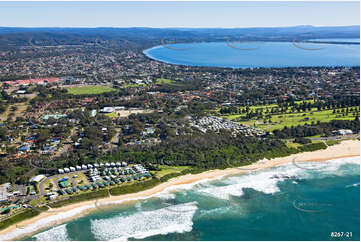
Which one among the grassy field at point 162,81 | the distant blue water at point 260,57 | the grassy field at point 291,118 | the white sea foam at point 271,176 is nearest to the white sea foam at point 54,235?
the white sea foam at point 271,176

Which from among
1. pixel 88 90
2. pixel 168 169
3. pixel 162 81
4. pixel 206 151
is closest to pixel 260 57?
pixel 162 81

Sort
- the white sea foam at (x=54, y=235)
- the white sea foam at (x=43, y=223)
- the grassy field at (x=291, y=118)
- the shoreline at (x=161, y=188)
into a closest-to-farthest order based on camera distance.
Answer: the white sea foam at (x=54, y=235)
the white sea foam at (x=43, y=223)
the shoreline at (x=161, y=188)
the grassy field at (x=291, y=118)

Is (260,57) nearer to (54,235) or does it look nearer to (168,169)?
(168,169)

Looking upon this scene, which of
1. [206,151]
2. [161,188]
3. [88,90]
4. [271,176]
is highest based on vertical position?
[88,90]

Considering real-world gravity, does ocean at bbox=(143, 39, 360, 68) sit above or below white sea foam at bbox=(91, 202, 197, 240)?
above

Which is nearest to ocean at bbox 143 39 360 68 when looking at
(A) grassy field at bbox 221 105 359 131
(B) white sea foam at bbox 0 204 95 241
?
(A) grassy field at bbox 221 105 359 131

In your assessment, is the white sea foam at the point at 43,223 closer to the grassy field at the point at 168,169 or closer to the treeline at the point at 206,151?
the grassy field at the point at 168,169

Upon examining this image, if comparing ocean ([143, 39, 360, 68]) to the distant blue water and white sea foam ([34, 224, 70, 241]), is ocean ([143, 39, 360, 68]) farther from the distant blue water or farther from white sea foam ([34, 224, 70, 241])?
white sea foam ([34, 224, 70, 241])
